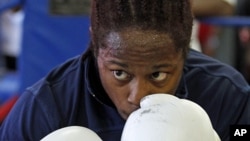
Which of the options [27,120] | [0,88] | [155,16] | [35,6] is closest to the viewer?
[155,16]

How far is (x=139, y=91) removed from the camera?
79cm

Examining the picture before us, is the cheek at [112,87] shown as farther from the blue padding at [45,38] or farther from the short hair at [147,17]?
the blue padding at [45,38]

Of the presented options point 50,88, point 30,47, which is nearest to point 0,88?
point 30,47

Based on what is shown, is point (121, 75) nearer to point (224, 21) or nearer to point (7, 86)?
point (224, 21)

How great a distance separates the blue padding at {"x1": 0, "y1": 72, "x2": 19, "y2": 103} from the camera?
221 cm

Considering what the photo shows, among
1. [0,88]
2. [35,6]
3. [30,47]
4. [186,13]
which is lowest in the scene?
[0,88]

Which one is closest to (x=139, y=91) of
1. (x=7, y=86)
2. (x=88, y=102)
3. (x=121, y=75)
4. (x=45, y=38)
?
(x=121, y=75)

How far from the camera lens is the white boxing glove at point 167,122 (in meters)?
0.69

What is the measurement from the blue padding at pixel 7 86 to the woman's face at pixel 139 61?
131 cm

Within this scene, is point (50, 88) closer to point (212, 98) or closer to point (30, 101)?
point (30, 101)

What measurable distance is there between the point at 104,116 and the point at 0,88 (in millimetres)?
1404

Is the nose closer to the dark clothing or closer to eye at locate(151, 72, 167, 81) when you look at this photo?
eye at locate(151, 72, 167, 81)

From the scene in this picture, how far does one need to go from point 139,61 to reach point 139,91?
0.04 m

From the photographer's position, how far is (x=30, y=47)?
156cm
